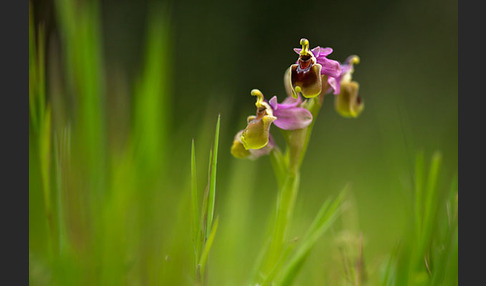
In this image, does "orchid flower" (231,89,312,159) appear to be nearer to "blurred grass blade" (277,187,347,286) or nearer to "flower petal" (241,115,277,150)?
"flower petal" (241,115,277,150)

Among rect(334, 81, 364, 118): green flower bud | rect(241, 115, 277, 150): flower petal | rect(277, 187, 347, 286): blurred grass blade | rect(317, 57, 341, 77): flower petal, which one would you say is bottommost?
rect(277, 187, 347, 286): blurred grass blade

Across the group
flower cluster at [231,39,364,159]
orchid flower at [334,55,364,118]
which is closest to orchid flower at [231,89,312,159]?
flower cluster at [231,39,364,159]

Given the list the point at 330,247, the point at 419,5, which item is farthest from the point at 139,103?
the point at 419,5

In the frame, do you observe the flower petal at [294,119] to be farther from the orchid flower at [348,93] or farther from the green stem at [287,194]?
the orchid flower at [348,93]

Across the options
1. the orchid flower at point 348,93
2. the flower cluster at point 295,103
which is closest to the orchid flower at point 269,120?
the flower cluster at point 295,103

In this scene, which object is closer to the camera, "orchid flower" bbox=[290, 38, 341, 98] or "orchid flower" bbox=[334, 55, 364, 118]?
"orchid flower" bbox=[290, 38, 341, 98]

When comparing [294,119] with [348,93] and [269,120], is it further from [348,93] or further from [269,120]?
[348,93]

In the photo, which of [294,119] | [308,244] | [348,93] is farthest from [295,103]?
[308,244]
